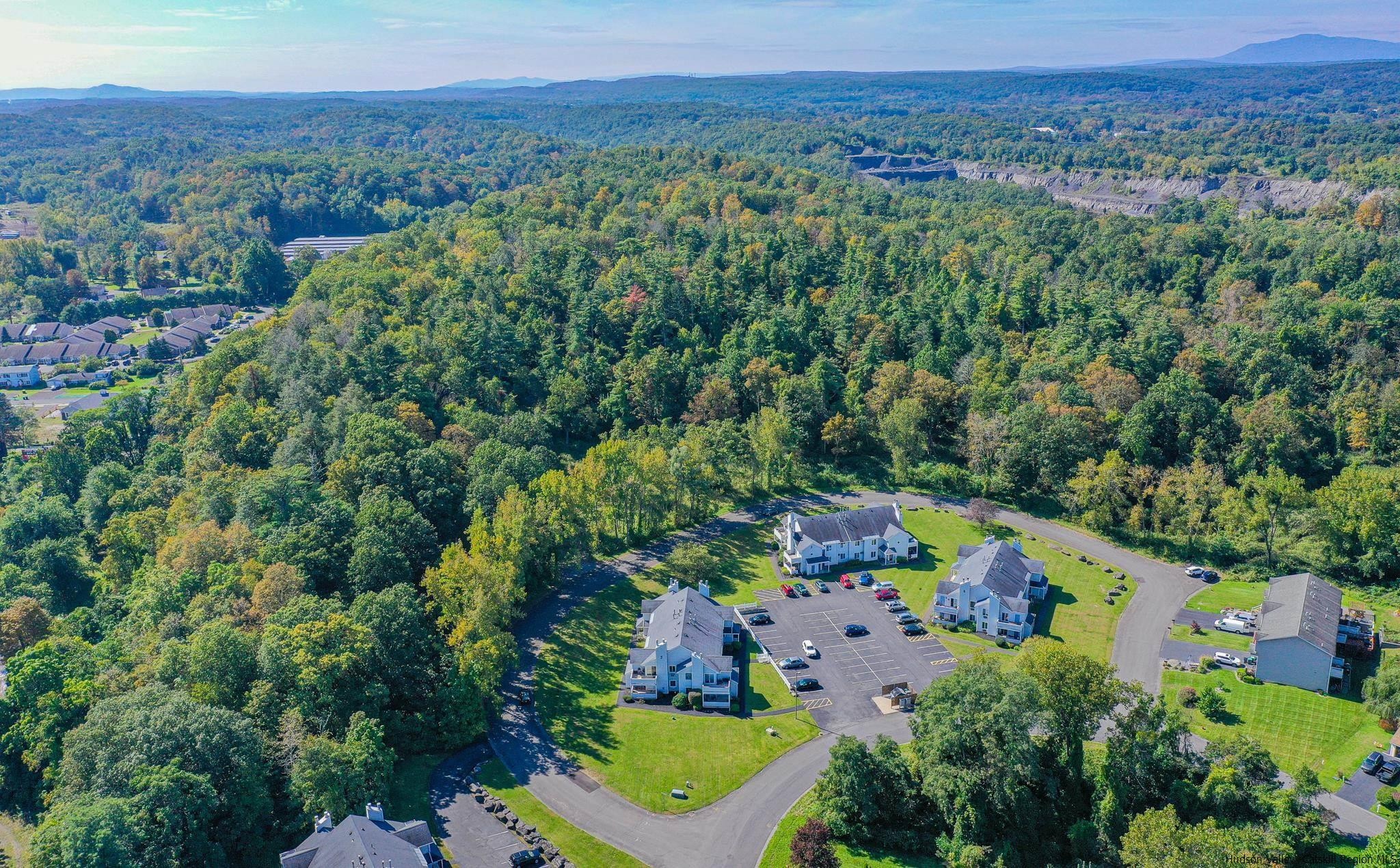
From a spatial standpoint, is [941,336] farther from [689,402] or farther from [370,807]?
[370,807]

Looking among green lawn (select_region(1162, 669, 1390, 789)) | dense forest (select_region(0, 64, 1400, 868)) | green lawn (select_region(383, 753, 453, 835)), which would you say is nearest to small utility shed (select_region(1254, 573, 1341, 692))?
green lawn (select_region(1162, 669, 1390, 789))

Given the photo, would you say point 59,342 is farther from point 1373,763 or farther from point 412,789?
point 1373,763

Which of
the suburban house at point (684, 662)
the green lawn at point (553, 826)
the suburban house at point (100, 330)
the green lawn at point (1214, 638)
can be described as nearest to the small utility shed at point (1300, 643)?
the green lawn at point (1214, 638)

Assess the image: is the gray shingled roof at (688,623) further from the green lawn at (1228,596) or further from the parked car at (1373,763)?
the green lawn at (1228,596)

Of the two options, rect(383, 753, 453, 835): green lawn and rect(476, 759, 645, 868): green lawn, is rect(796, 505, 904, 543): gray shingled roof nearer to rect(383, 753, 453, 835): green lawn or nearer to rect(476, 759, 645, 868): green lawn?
rect(476, 759, 645, 868): green lawn

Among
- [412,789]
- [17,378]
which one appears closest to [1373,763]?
[412,789]
